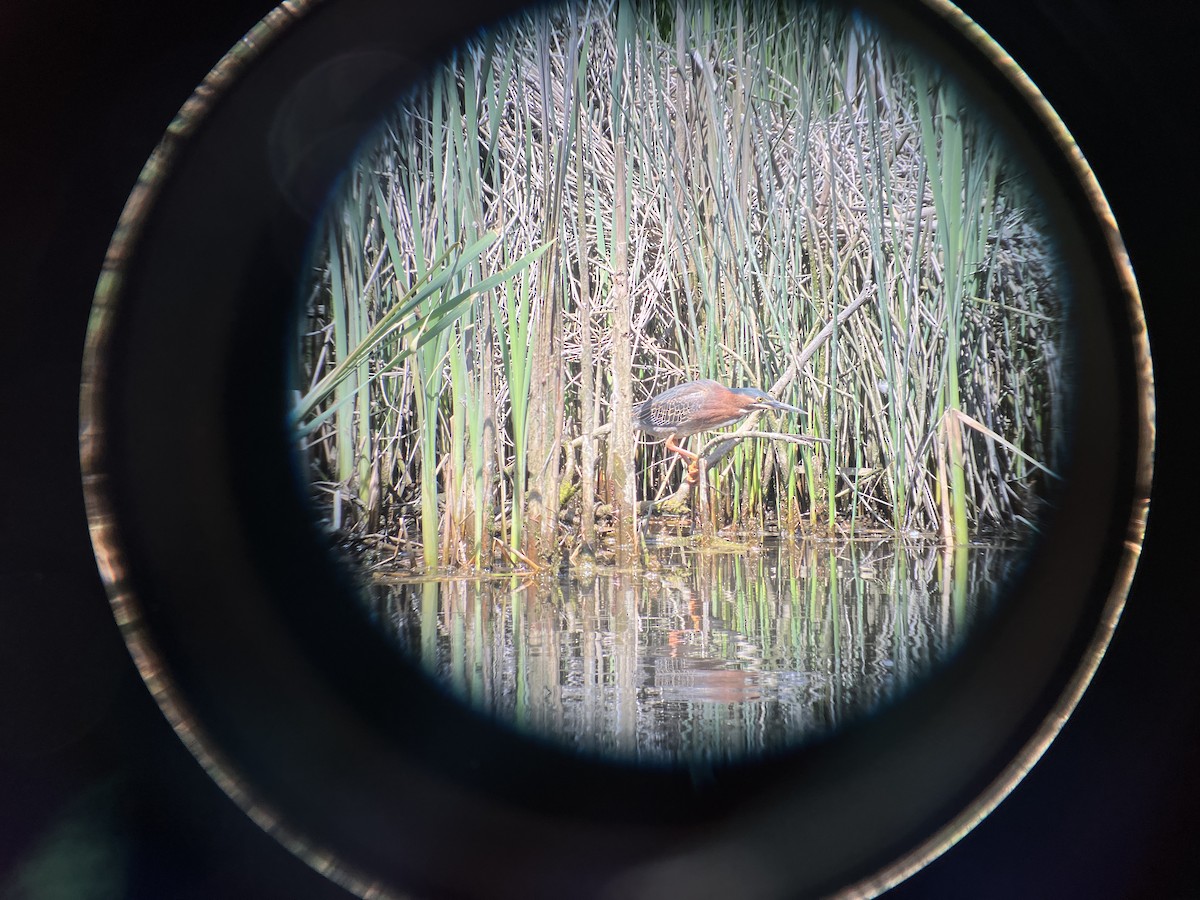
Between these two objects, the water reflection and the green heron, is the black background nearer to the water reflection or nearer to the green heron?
the water reflection

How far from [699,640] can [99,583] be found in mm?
397

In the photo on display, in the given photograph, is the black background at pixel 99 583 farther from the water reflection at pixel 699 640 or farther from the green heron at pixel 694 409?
the green heron at pixel 694 409

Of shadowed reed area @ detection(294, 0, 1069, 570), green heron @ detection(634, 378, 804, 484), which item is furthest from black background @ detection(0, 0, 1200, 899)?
green heron @ detection(634, 378, 804, 484)

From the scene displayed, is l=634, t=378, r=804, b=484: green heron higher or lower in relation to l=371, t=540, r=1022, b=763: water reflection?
higher

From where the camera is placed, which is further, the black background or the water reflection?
the water reflection

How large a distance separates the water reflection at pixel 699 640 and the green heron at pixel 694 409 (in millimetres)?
88

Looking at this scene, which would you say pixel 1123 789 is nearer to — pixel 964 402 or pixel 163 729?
pixel 964 402

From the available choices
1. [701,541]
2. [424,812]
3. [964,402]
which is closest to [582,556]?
[701,541]

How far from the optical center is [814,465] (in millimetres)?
664

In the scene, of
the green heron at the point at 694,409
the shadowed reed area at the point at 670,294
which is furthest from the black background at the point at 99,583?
the green heron at the point at 694,409

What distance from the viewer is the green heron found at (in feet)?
2.11

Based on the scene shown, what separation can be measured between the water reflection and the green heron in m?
0.09

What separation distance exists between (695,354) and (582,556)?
174 mm

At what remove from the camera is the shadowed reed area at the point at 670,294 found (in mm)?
629
